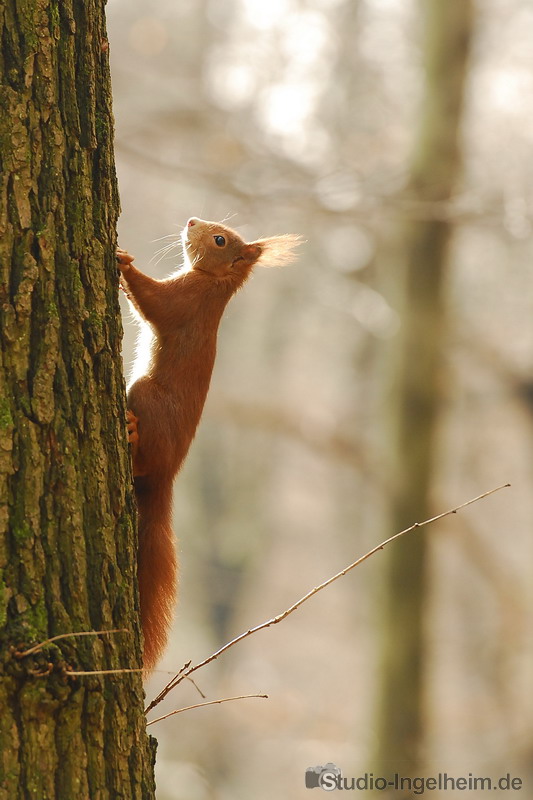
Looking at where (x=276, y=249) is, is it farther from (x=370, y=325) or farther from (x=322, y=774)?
(x=370, y=325)

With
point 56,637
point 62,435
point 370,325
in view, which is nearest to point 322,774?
point 56,637

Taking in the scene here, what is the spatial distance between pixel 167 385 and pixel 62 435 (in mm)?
927

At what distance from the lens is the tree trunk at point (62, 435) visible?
1723 millimetres

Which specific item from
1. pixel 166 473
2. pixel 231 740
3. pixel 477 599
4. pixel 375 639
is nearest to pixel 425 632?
pixel 375 639

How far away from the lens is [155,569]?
2.50 metres

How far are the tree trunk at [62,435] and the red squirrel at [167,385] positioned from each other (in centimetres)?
52

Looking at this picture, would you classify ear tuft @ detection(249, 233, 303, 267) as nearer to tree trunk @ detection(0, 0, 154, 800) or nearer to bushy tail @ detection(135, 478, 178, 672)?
bushy tail @ detection(135, 478, 178, 672)

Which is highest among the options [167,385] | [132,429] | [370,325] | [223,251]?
[370,325]

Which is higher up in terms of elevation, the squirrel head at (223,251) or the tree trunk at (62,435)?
the squirrel head at (223,251)

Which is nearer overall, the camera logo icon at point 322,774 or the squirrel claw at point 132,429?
the squirrel claw at point 132,429

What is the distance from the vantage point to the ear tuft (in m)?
3.48

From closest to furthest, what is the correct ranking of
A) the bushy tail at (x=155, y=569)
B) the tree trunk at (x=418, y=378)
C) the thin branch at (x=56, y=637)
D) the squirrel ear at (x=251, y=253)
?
the thin branch at (x=56, y=637)
the bushy tail at (x=155, y=569)
the squirrel ear at (x=251, y=253)
the tree trunk at (x=418, y=378)

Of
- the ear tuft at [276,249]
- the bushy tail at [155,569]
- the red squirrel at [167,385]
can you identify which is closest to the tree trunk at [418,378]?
the ear tuft at [276,249]

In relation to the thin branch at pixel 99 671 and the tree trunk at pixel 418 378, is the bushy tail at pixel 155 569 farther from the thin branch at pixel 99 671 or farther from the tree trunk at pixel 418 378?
the tree trunk at pixel 418 378
